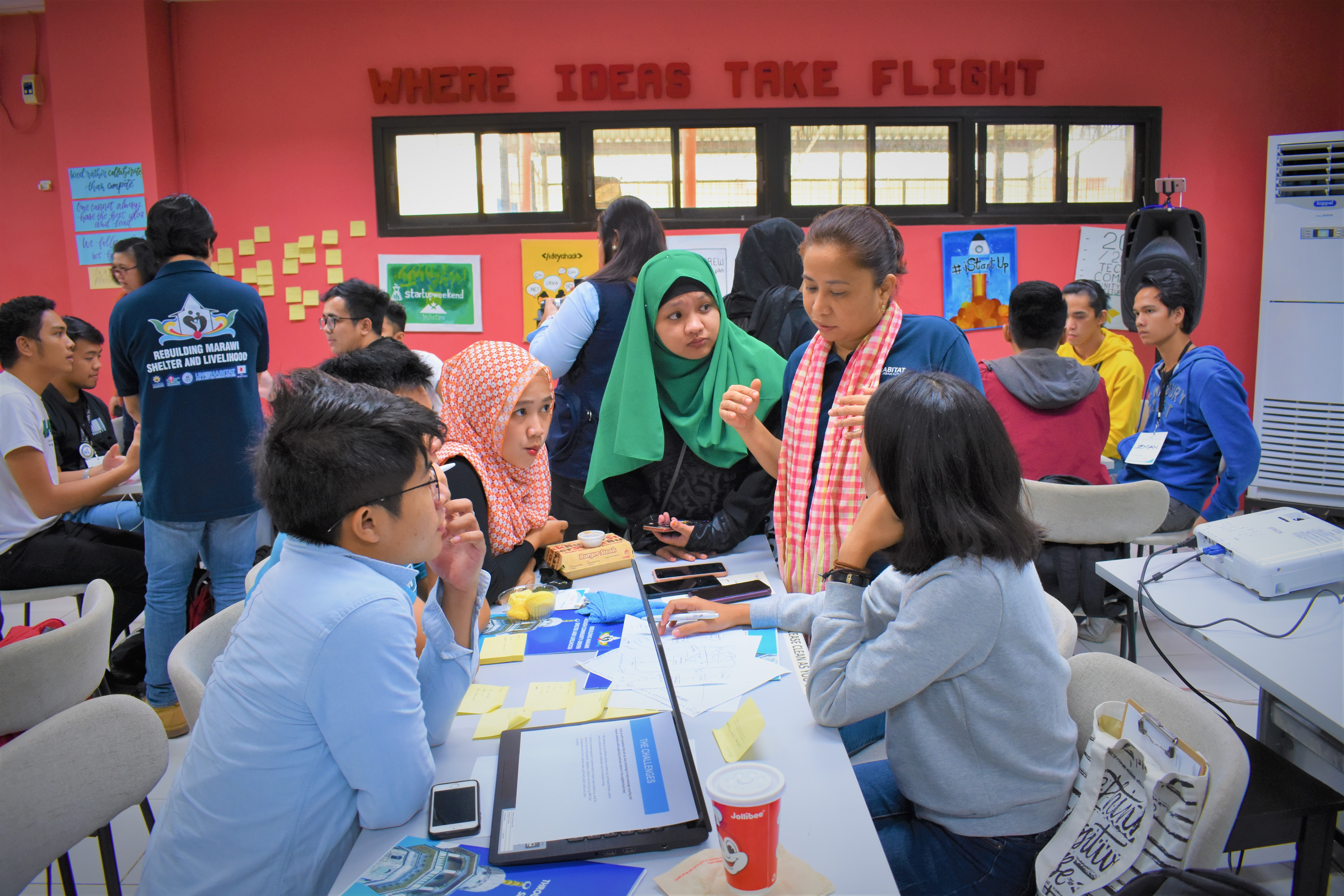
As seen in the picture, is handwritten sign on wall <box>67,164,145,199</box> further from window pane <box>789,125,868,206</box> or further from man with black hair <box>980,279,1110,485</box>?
man with black hair <box>980,279,1110,485</box>

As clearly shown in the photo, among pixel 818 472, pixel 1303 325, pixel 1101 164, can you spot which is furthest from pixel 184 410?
pixel 1303 325

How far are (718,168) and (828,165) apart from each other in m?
0.67

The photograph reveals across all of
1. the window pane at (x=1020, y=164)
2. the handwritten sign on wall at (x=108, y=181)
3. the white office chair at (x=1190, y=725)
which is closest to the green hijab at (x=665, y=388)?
the white office chair at (x=1190, y=725)

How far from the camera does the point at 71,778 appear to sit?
123cm

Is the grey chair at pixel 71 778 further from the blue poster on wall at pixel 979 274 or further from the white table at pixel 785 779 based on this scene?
the blue poster on wall at pixel 979 274

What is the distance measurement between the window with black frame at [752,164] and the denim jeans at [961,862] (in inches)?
159

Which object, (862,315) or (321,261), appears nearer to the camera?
(862,315)

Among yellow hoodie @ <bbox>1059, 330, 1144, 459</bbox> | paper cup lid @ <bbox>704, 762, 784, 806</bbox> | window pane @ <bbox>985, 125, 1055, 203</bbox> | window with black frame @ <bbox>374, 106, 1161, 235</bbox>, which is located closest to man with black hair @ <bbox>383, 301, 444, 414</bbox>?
window with black frame @ <bbox>374, 106, 1161, 235</bbox>

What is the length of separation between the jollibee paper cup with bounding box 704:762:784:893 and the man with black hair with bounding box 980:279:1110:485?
2475 millimetres

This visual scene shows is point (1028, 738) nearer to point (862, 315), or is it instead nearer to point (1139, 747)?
point (1139, 747)

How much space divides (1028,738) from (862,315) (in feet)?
3.26

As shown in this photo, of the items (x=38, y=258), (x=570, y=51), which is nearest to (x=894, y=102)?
(x=570, y=51)

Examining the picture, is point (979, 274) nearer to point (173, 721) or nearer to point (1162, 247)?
point (1162, 247)

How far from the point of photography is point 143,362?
102 inches
